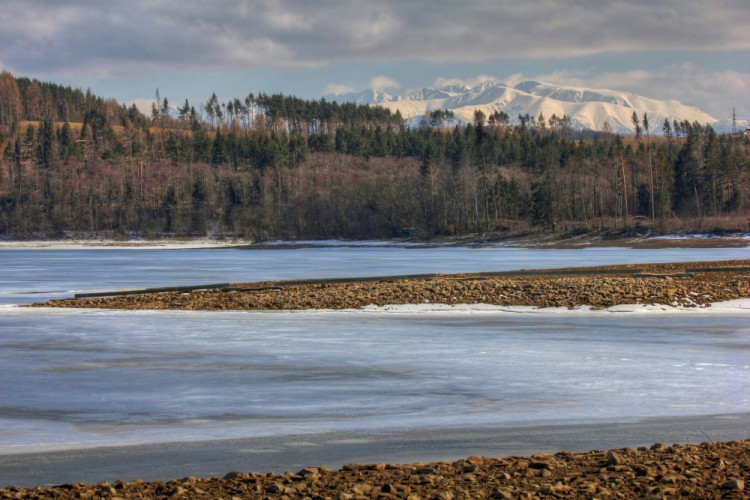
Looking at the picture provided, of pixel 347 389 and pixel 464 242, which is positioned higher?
pixel 464 242

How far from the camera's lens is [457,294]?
82.3ft

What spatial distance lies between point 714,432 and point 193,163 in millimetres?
164751

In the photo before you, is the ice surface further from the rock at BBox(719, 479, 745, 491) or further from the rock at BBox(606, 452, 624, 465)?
the rock at BBox(719, 479, 745, 491)

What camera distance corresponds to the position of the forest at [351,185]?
110 metres

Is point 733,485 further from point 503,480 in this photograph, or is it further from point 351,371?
point 351,371

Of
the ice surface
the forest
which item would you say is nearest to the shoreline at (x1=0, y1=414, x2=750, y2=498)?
the ice surface

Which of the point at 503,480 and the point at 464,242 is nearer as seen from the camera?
the point at 503,480

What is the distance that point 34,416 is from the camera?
33.4 ft

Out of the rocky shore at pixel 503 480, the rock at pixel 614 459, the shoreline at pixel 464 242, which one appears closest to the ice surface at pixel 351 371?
the rocky shore at pixel 503 480

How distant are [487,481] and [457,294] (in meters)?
Answer: 18.3

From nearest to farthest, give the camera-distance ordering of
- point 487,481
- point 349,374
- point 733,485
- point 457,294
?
point 733,485 < point 487,481 < point 349,374 < point 457,294

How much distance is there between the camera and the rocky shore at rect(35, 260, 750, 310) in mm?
23656

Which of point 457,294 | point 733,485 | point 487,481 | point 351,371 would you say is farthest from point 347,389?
point 457,294

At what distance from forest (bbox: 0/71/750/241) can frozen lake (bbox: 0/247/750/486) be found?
64608mm
